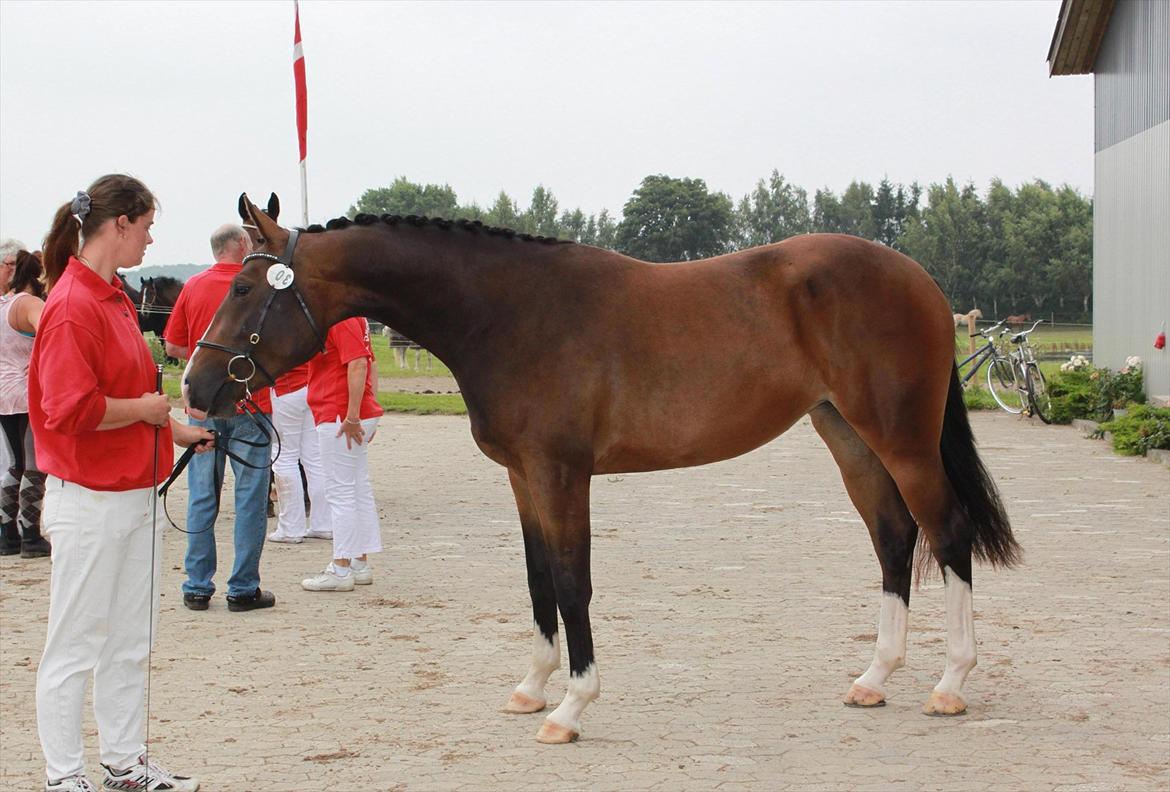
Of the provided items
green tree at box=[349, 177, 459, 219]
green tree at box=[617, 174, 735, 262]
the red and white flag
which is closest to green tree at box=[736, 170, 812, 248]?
green tree at box=[617, 174, 735, 262]

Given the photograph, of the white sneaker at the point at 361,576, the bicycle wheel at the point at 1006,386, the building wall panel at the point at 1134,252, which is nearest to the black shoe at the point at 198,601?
the white sneaker at the point at 361,576

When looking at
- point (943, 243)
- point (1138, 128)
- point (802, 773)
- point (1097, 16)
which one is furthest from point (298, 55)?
point (943, 243)

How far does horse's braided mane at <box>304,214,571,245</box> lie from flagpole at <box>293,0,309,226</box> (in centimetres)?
437

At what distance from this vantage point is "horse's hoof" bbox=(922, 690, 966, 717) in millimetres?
4793

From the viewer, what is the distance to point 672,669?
5.50 metres

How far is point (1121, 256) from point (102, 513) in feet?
57.4

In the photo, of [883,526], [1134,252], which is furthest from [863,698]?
[1134,252]

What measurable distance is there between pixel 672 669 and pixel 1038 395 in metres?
14.7

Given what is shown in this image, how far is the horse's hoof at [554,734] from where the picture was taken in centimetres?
450

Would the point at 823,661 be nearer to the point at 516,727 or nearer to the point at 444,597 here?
the point at 516,727

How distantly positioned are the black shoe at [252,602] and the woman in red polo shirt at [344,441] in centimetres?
48

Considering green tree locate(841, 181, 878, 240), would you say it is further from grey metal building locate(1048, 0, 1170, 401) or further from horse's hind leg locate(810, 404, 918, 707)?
horse's hind leg locate(810, 404, 918, 707)

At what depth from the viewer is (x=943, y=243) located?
5325 cm

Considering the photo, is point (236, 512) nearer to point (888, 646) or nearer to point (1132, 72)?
point (888, 646)
